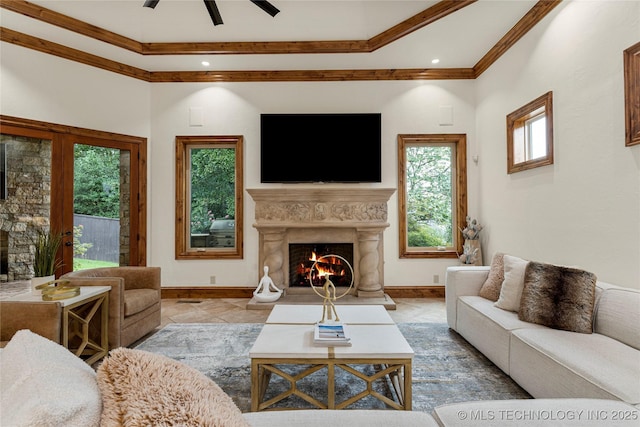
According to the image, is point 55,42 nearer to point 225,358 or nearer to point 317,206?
point 317,206

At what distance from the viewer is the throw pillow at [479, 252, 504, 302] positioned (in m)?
2.77

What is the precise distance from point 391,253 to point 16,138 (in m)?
4.79

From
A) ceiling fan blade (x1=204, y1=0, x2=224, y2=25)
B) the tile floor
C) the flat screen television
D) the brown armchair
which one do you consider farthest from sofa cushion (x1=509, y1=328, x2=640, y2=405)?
ceiling fan blade (x1=204, y1=0, x2=224, y2=25)

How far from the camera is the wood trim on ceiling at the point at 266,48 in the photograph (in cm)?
323

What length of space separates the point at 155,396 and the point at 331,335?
4.43 ft

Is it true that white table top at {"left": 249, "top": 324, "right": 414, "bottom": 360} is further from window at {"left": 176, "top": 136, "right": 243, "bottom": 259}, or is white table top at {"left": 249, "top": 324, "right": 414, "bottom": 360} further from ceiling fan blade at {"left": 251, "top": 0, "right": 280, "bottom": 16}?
window at {"left": 176, "top": 136, "right": 243, "bottom": 259}

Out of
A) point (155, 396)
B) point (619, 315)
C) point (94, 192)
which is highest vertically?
point (94, 192)

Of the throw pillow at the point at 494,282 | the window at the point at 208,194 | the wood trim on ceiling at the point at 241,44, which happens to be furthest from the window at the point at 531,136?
the window at the point at 208,194

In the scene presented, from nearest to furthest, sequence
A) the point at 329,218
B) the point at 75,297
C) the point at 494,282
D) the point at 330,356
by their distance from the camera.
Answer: the point at 330,356, the point at 75,297, the point at 494,282, the point at 329,218

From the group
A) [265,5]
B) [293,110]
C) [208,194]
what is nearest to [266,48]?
[293,110]

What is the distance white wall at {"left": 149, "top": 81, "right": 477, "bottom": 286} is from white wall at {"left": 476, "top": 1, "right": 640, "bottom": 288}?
96 centimetres

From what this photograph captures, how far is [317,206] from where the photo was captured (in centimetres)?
427

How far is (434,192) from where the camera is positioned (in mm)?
4574

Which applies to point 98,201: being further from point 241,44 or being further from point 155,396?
point 155,396
